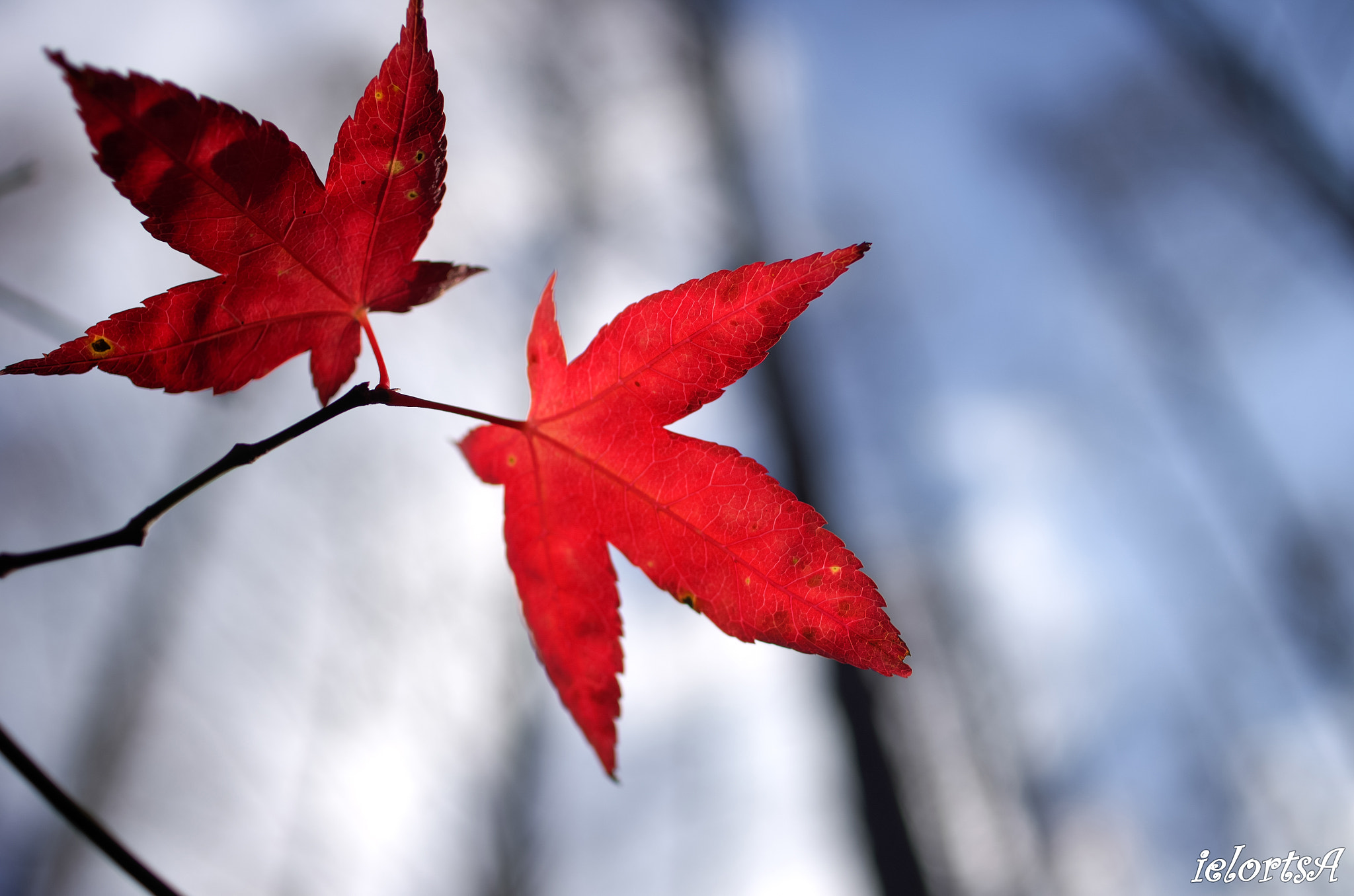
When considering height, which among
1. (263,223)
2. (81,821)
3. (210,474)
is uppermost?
(263,223)

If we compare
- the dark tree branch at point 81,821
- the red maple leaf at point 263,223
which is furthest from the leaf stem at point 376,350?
the dark tree branch at point 81,821

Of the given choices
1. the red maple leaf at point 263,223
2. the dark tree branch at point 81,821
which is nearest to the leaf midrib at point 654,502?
the red maple leaf at point 263,223

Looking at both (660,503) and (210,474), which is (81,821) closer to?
(210,474)

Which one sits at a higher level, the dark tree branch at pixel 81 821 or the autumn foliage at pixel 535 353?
the autumn foliage at pixel 535 353

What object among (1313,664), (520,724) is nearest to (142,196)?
(520,724)

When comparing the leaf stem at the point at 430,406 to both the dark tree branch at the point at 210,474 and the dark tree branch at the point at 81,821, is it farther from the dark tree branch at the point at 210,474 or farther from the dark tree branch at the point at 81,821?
the dark tree branch at the point at 81,821

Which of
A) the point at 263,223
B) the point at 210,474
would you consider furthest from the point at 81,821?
the point at 263,223

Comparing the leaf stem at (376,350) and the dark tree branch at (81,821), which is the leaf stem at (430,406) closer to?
the leaf stem at (376,350)

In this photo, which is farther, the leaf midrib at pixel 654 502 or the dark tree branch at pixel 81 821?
the leaf midrib at pixel 654 502

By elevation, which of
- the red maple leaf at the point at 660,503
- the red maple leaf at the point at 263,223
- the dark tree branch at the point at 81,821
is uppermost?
the red maple leaf at the point at 263,223
